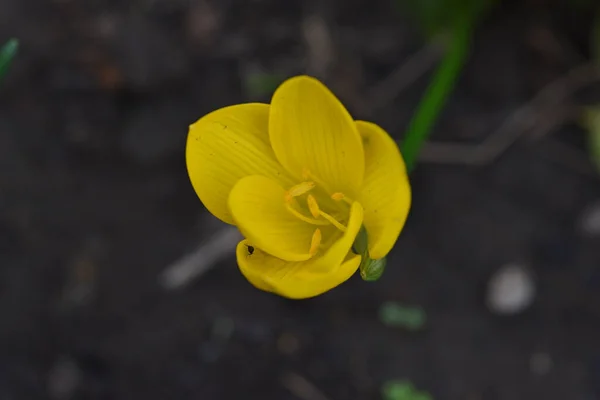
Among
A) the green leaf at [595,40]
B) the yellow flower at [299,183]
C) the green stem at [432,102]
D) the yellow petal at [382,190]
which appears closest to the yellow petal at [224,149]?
the yellow flower at [299,183]

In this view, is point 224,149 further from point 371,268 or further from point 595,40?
point 595,40

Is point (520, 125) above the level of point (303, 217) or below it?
below

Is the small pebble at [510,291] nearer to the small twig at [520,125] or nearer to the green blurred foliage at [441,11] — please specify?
the small twig at [520,125]

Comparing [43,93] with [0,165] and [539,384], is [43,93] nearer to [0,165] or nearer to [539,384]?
[0,165]

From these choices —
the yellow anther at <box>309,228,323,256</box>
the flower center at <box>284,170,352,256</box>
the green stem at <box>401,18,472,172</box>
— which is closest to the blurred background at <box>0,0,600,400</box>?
the green stem at <box>401,18,472,172</box>

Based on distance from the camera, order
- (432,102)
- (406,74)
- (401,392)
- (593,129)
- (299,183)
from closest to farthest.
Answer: (299,183) < (432,102) < (401,392) < (593,129) < (406,74)

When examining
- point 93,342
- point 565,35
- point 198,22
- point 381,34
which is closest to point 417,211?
point 381,34

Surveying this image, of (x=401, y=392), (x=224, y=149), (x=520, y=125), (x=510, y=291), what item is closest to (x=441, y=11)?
(x=520, y=125)
